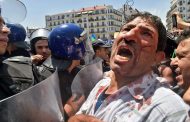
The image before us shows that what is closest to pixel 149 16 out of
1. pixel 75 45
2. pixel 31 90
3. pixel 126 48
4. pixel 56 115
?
pixel 126 48

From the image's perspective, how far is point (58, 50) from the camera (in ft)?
10.6

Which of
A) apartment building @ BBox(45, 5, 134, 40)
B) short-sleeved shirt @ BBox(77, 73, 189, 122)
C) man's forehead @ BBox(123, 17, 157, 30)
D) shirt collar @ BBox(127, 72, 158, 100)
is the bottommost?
short-sleeved shirt @ BBox(77, 73, 189, 122)

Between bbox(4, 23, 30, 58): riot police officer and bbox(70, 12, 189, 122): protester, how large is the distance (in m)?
2.10

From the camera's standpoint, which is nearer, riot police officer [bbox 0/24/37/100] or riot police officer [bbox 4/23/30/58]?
riot police officer [bbox 0/24/37/100]

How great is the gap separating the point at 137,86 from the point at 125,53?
0.24 meters

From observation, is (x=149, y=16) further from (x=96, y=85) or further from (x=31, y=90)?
(x=31, y=90)

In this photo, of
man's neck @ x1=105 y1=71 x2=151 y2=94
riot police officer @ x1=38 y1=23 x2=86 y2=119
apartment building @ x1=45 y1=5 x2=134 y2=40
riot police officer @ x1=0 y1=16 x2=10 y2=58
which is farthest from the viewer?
apartment building @ x1=45 y1=5 x2=134 y2=40

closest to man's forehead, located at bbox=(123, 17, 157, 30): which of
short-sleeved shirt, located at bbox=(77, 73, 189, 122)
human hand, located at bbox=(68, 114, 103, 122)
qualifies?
short-sleeved shirt, located at bbox=(77, 73, 189, 122)

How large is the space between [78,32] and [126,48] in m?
1.50

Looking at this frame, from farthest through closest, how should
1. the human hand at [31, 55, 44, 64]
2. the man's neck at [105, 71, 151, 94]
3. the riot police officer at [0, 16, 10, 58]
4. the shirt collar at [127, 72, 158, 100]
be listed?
the human hand at [31, 55, 44, 64] < the riot police officer at [0, 16, 10, 58] < the man's neck at [105, 71, 151, 94] < the shirt collar at [127, 72, 158, 100]

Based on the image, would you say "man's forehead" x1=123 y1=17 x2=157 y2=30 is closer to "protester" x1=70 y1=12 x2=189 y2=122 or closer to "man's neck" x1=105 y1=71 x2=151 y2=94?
"protester" x1=70 y1=12 x2=189 y2=122

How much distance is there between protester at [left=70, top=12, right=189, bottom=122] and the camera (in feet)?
5.25

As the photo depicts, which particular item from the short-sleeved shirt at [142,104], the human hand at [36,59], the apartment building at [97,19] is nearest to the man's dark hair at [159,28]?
the short-sleeved shirt at [142,104]

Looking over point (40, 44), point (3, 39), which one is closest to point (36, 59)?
point (40, 44)
